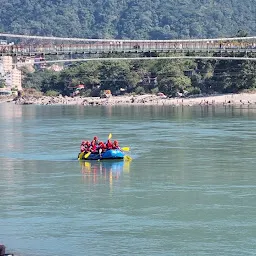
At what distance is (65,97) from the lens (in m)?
143

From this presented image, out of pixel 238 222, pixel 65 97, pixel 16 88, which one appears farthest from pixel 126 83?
pixel 238 222

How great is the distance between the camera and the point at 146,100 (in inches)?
4796

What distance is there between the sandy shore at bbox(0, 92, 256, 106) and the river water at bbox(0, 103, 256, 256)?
188 ft

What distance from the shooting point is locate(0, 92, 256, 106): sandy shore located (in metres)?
111

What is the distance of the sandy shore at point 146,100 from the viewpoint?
365 ft

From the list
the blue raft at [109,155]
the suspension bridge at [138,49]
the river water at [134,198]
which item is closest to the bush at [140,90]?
the suspension bridge at [138,49]

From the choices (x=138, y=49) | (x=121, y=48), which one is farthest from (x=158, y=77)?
(x=121, y=48)

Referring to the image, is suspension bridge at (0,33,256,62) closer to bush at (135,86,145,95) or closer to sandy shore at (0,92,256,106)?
sandy shore at (0,92,256,106)

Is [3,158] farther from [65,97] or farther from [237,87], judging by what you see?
[65,97]

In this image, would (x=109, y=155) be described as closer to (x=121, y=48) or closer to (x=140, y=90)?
(x=121, y=48)

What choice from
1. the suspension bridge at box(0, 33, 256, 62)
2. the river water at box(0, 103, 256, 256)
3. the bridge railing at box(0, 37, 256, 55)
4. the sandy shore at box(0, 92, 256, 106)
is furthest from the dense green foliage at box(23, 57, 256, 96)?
the river water at box(0, 103, 256, 256)

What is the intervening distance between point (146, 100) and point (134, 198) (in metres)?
90.9

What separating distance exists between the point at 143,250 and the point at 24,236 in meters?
3.38

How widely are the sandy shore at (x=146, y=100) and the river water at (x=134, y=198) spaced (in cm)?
5724
